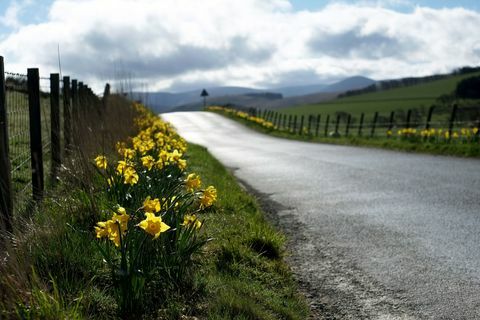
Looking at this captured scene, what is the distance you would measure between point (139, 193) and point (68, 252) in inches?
55.2

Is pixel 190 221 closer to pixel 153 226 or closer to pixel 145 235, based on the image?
pixel 145 235

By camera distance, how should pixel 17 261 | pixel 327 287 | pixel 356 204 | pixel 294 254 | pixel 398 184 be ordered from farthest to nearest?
pixel 398 184 < pixel 356 204 < pixel 294 254 < pixel 327 287 < pixel 17 261

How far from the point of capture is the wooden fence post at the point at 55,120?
8477mm

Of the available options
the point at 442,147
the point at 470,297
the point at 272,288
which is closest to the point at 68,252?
the point at 272,288

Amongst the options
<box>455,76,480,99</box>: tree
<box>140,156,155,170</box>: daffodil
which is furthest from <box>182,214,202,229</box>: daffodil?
<box>455,76,480,99</box>: tree

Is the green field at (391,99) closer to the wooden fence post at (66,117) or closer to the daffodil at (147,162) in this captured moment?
the wooden fence post at (66,117)

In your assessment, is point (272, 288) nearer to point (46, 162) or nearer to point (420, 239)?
point (420, 239)

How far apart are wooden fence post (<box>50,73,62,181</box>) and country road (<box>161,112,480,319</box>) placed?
351cm

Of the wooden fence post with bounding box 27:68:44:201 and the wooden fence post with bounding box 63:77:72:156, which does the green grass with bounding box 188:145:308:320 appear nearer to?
the wooden fence post with bounding box 27:68:44:201

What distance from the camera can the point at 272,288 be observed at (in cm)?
500

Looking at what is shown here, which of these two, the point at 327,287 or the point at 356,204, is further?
the point at 356,204

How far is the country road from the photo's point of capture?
4.93 m

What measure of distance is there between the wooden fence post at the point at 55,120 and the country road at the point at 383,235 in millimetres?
3511

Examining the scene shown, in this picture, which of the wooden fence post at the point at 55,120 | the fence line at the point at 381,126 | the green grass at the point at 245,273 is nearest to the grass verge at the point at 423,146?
the fence line at the point at 381,126
